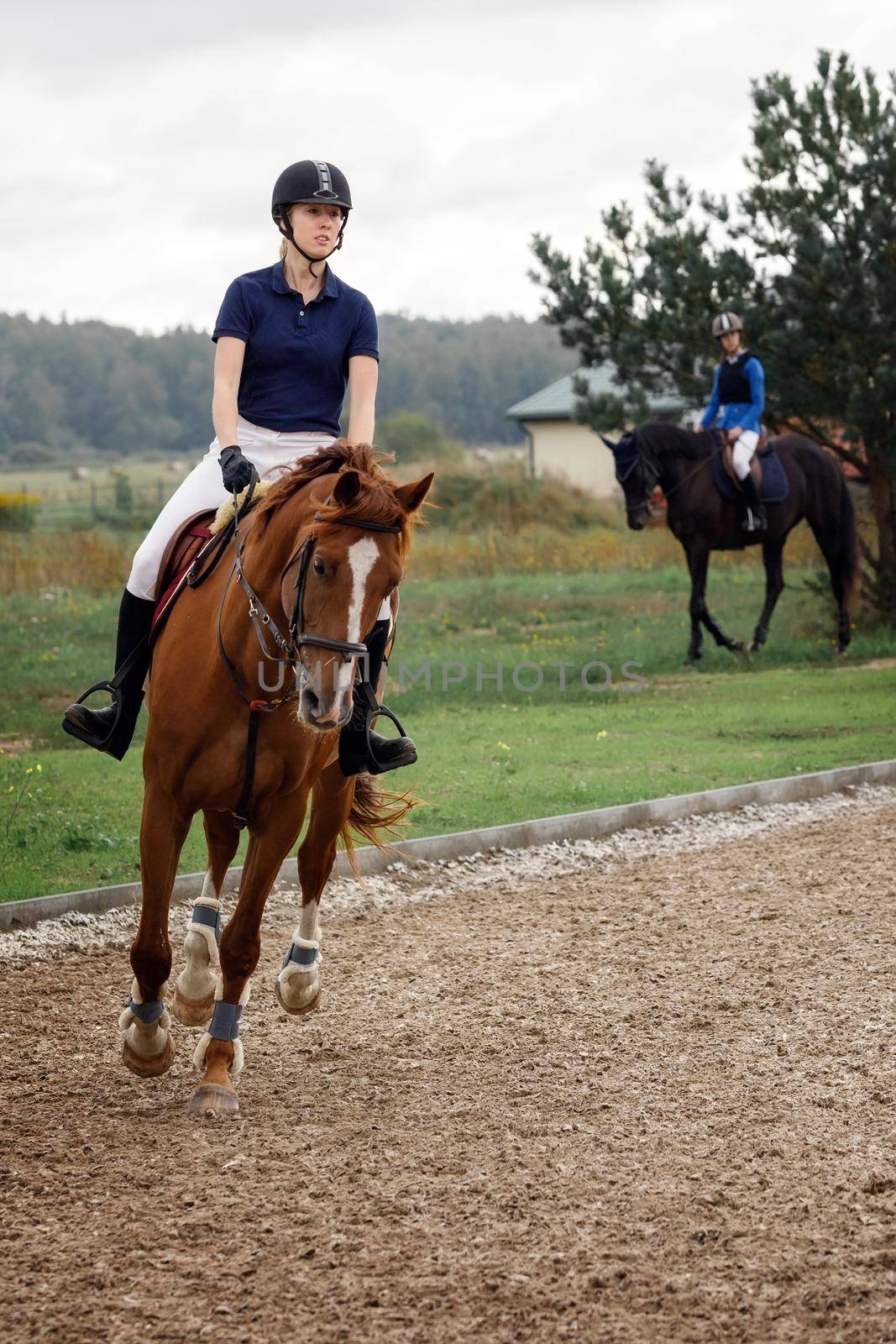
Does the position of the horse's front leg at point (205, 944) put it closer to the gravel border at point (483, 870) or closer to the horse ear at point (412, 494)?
the gravel border at point (483, 870)

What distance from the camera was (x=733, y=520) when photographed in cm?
1639

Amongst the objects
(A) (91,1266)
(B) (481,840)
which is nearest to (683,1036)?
(A) (91,1266)

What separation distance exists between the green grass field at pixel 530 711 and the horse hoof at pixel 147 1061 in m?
2.48

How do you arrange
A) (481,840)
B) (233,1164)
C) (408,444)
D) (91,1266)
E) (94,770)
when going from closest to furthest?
(91,1266)
(233,1164)
(481,840)
(94,770)
(408,444)

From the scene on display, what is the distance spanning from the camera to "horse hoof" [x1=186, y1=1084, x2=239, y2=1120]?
4.54 meters

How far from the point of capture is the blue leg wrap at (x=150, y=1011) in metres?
4.83

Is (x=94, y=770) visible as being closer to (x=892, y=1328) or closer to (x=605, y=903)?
(x=605, y=903)

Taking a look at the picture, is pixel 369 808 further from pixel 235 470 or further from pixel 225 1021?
pixel 235 470

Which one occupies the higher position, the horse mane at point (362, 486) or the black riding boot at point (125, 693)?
the horse mane at point (362, 486)

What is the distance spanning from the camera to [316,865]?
5.73 meters

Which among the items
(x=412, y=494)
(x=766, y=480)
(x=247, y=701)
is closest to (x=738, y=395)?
(x=766, y=480)

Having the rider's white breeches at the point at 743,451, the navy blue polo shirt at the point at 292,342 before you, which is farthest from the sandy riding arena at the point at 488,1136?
the rider's white breeches at the point at 743,451

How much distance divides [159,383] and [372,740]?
87435mm

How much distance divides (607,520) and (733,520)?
22.7 metres
